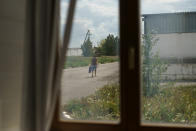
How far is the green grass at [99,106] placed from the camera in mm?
2033

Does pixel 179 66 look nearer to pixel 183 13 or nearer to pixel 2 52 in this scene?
pixel 183 13

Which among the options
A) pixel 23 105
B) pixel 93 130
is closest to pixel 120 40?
pixel 93 130

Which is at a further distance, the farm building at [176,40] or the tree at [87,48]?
the tree at [87,48]

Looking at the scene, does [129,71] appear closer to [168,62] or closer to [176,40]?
[168,62]

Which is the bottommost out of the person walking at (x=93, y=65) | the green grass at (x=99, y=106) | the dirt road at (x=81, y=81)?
the green grass at (x=99, y=106)

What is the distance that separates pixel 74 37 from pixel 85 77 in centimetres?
33

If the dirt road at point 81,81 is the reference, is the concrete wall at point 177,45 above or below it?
above

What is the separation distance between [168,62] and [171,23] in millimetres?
290

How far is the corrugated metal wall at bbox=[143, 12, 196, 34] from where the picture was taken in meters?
1.94

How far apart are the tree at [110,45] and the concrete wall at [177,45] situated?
305 millimetres

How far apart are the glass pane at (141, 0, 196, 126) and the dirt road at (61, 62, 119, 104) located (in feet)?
1.01

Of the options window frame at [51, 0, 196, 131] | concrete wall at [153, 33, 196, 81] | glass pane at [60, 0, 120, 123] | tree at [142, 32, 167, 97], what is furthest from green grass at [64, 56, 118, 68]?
concrete wall at [153, 33, 196, 81]

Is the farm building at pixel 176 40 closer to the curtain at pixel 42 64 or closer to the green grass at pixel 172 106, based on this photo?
the green grass at pixel 172 106

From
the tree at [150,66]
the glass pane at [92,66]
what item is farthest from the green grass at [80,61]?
the tree at [150,66]
